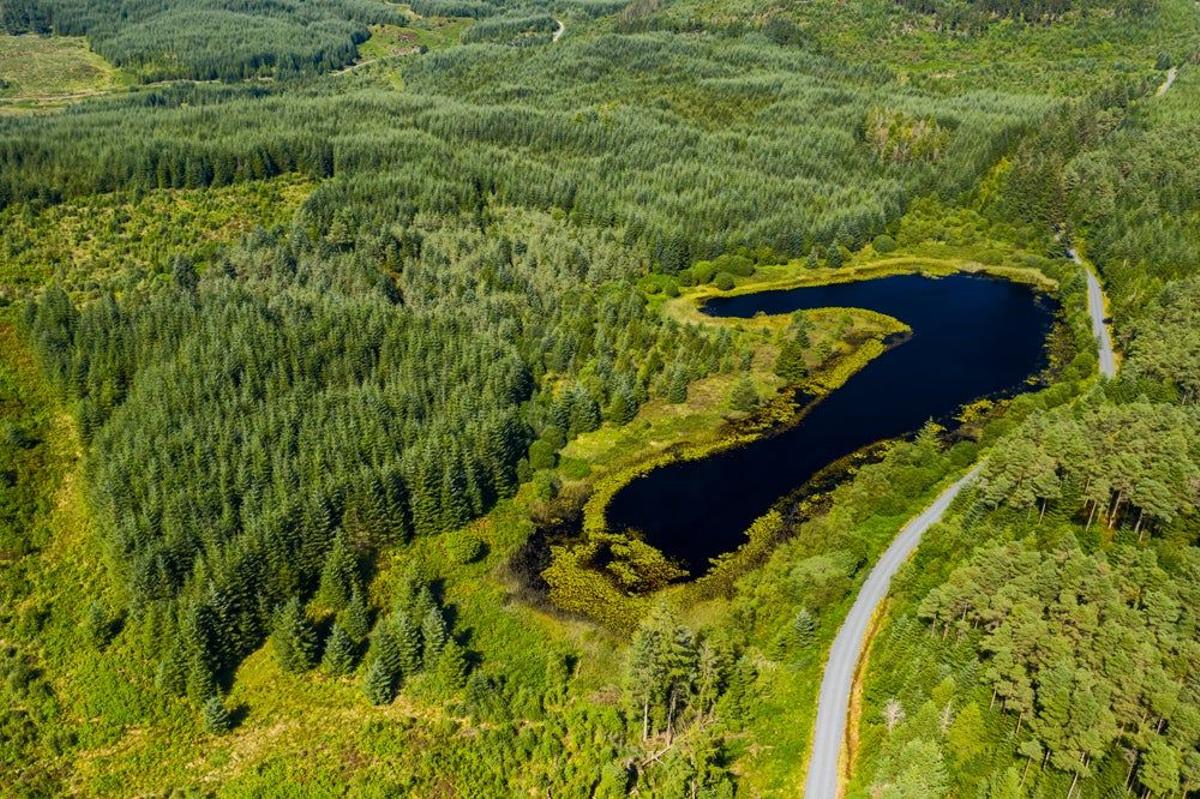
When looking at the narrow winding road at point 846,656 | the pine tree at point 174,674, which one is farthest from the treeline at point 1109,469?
the pine tree at point 174,674

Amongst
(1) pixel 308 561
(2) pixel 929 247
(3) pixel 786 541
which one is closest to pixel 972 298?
(2) pixel 929 247

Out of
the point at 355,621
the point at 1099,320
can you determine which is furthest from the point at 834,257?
the point at 355,621

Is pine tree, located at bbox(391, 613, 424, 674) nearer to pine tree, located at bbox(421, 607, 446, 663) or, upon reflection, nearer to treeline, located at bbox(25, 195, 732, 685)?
pine tree, located at bbox(421, 607, 446, 663)

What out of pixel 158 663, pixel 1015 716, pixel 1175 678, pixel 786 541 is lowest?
pixel 158 663

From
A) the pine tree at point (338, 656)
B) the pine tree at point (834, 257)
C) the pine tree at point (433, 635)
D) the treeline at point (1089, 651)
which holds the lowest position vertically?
the pine tree at point (338, 656)

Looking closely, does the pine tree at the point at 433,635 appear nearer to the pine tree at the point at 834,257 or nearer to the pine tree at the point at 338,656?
the pine tree at the point at 338,656

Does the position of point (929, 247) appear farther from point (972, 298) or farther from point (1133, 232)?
point (1133, 232)

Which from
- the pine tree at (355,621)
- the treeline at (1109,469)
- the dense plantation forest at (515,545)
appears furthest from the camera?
the pine tree at (355,621)
